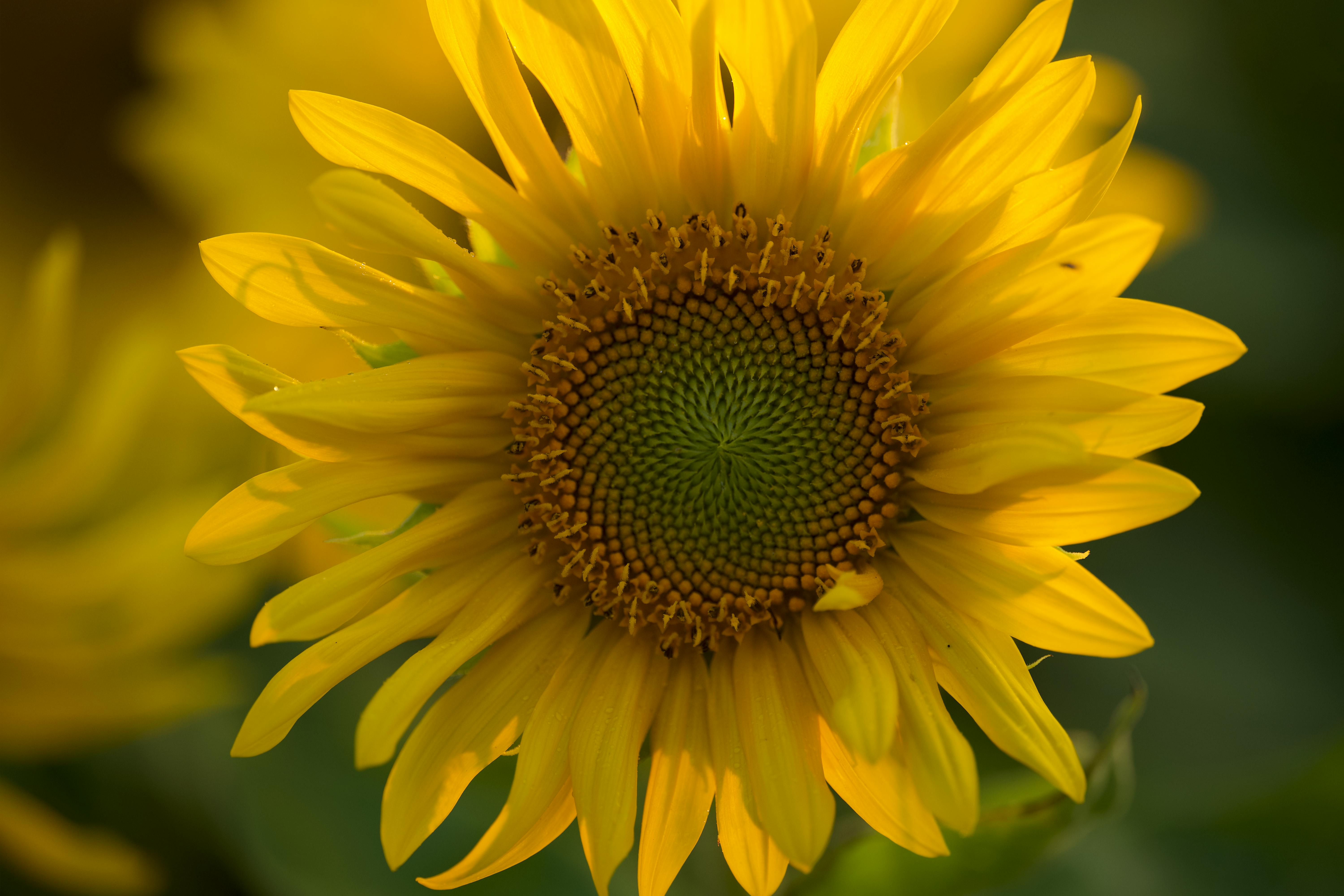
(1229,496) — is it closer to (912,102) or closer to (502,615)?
(912,102)

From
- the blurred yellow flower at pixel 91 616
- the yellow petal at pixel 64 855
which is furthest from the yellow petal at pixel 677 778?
the yellow petal at pixel 64 855

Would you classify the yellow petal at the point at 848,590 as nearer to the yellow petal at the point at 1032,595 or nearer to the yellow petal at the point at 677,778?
the yellow petal at the point at 1032,595

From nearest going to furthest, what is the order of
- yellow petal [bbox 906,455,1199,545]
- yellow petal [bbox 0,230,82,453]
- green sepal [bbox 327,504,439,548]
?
yellow petal [bbox 906,455,1199,545] < green sepal [bbox 327,504,439,548] < yellow petal [bbox 0,230,82,453]

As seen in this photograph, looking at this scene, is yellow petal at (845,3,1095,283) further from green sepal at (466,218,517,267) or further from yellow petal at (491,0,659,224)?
green sepal at (466,218,517,267)

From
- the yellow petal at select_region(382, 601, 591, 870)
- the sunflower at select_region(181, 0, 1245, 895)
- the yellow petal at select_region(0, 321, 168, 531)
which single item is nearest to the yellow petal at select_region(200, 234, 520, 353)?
the sunflower at select_region(181, 0, 1245, 895)

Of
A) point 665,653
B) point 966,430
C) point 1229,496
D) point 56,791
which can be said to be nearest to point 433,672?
point 665,653
